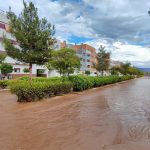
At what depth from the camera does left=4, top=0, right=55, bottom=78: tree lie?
18703 millimetres

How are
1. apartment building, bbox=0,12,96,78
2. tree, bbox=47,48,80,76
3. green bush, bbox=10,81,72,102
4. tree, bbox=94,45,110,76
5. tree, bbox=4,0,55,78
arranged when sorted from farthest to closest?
tree, bbox=94,45,110,76 < apartment building, bbox=0,12,96,78 < tree, bbox=47,48,80,76 < tree, bbox=4,0,55,78 < green bush, bbox=10,81,72,102

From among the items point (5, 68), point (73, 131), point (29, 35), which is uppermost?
point (29, 35)

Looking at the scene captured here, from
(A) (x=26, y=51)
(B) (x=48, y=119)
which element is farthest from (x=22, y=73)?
(B) (x=48, y=119)

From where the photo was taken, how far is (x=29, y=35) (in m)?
18.6

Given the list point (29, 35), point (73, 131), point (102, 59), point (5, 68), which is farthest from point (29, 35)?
point (102, 59)

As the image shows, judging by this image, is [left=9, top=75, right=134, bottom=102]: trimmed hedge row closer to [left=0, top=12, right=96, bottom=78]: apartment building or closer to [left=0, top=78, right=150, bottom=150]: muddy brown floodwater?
[left=0, top=12, right=96, bottom=78]: apartment building

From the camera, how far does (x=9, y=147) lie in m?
6.93

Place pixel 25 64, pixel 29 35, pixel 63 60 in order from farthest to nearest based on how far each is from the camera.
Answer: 1. pixel 25 64
2. pixel 63 60
3. pixel 29 35

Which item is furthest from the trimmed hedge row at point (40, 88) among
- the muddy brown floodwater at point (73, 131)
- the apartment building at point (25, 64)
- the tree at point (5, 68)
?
the tree at point (5, 68)

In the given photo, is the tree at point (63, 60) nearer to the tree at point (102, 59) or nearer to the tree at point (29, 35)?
the tree at point (29, 35)

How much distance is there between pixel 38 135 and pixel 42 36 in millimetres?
11897

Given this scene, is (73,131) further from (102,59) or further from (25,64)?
(102,59)

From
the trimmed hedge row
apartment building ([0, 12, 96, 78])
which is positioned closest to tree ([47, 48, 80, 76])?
apartment building ([0, 12, 96, 78])

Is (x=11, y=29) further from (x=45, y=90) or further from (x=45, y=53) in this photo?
(x=45, y=90)
